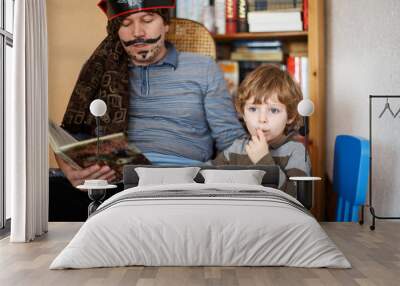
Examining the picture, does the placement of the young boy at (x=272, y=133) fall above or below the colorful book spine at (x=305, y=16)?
below

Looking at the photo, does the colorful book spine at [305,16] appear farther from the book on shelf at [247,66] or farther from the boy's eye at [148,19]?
the boy's eye at [148,19]

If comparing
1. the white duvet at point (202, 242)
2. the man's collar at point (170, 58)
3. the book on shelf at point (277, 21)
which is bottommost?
the white duvet at point (202, 242)

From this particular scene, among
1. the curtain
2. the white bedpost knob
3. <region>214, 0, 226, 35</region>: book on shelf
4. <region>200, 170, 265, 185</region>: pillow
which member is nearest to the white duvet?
the curtain

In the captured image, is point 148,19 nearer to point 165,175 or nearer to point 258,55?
point 258,55

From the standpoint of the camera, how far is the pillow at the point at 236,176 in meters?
5.85

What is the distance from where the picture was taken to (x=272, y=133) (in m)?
6.47

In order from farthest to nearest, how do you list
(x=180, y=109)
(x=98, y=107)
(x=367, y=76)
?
(x=180, y=109) → (x=98, y=107) → (x=367, y=76)

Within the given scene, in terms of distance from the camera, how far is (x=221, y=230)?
407cm

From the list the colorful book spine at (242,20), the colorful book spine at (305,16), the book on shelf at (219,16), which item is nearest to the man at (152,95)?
the book on shelf at (219,16)

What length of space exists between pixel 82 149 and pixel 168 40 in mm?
1425

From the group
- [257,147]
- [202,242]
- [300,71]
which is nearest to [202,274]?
[202,242]

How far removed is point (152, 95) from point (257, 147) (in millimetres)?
1188

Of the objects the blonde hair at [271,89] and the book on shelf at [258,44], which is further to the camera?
the book on shelf at [258,44]

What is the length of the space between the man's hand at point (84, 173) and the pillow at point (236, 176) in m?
1.09
